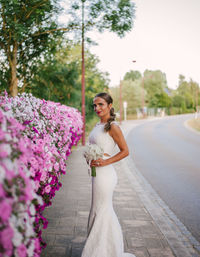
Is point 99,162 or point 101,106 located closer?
point 99,162

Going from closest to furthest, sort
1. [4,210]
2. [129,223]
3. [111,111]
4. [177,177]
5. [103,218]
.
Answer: [4,210] → [103,218] → [111,111] → [129,223] → [177,177]

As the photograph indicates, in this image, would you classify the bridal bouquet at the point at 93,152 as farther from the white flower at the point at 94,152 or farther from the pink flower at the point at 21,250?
the pink flower at the point at 21,250

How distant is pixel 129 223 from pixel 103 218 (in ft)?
5.09

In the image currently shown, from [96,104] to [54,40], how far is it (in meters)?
11.8

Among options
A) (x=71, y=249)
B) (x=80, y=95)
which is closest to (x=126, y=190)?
(x=71, y=249)

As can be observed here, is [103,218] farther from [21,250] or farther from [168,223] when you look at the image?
[168,223]

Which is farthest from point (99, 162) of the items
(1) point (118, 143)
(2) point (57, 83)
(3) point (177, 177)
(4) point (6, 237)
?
(2) point (57, 83)

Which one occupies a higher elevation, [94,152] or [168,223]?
[94,152]

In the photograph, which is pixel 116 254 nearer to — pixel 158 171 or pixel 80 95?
pixel 158 171

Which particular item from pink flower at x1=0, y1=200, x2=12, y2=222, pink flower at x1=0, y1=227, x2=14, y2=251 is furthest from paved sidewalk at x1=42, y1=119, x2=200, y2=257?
pink flower at x1=0, y1=200, x2=12, y2=222

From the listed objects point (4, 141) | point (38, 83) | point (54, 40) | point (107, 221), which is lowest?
point (107, 221)

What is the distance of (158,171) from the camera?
9172 mm

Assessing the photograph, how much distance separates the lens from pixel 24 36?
12.1m

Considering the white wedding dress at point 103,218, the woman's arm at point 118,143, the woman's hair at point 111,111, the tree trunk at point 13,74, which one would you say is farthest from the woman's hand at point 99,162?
the tree trunk at point 13,74
